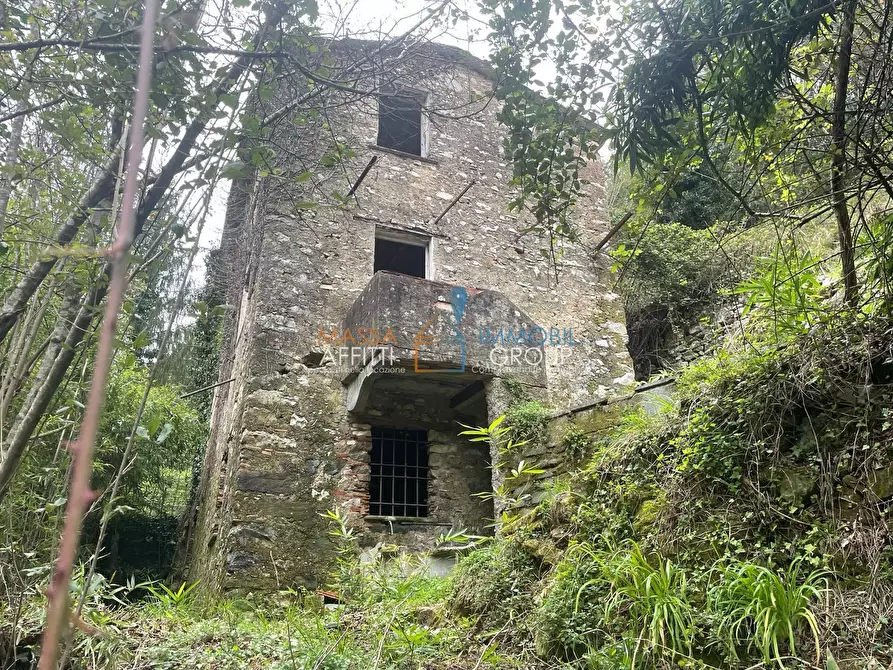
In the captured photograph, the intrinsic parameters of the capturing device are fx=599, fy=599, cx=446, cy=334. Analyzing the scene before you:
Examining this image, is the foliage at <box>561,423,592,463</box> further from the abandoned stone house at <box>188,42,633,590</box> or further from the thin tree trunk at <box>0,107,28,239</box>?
the thin tree trunk at <box>0,107,28,239</box>

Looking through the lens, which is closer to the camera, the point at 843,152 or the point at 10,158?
the point at 10,158

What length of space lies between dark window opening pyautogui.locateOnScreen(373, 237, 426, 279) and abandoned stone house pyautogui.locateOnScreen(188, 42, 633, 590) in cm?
4

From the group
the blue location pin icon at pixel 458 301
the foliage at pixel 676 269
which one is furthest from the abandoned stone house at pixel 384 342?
the foliage at pixel 676 269

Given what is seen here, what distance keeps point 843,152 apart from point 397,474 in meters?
5.35

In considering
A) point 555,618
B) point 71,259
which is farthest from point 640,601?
point 71,259

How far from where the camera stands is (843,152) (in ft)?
8.96

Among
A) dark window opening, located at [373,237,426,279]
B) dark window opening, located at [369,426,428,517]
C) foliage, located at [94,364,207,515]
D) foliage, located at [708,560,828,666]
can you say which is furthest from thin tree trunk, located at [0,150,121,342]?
foliage, located at [94,364,207,515]

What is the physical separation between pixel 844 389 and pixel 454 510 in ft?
15.1

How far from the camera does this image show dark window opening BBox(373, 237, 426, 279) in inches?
321

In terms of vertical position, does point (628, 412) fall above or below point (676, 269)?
below

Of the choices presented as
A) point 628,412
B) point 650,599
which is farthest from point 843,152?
point 650,599

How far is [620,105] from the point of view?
3057 mm

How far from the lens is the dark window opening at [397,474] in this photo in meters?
6.69
